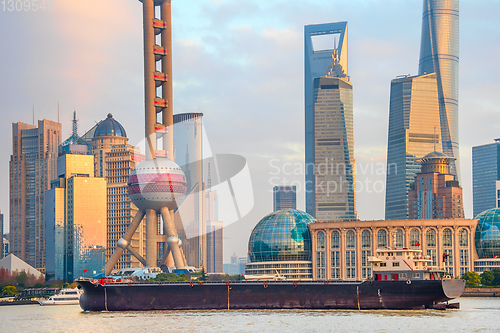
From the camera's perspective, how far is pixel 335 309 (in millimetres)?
113875

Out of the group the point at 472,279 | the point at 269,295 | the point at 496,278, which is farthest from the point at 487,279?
the point at 269,295

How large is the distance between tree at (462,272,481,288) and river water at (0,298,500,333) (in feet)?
223

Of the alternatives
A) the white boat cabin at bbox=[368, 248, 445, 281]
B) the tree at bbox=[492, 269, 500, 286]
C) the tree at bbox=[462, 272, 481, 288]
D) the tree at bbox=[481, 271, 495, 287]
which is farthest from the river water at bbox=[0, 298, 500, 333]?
the tree at bbox=[492, 269, 500, 286]

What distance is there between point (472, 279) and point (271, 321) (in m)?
101

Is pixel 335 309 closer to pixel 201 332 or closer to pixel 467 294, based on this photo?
pixel 201 332

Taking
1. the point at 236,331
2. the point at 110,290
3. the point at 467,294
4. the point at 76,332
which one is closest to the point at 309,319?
the point at 236,331

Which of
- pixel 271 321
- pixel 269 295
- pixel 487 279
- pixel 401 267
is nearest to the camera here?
pixel 271 321

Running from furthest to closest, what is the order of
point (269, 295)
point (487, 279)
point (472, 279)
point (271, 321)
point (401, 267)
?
point (472, 279) → point (487, 279) → point (269, 295) → point (401, 267) → point (271, 321)

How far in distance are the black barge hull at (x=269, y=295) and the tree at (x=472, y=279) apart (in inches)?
2895

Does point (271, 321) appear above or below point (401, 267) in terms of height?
below

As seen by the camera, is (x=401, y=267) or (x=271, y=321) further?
(x=401, y=267)

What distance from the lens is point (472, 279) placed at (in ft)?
602

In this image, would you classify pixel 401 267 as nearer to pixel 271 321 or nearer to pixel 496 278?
pixel 271 321

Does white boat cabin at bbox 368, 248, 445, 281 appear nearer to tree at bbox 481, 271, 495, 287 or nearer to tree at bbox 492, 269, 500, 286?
tree at bbox 481, 271, 495, 287
